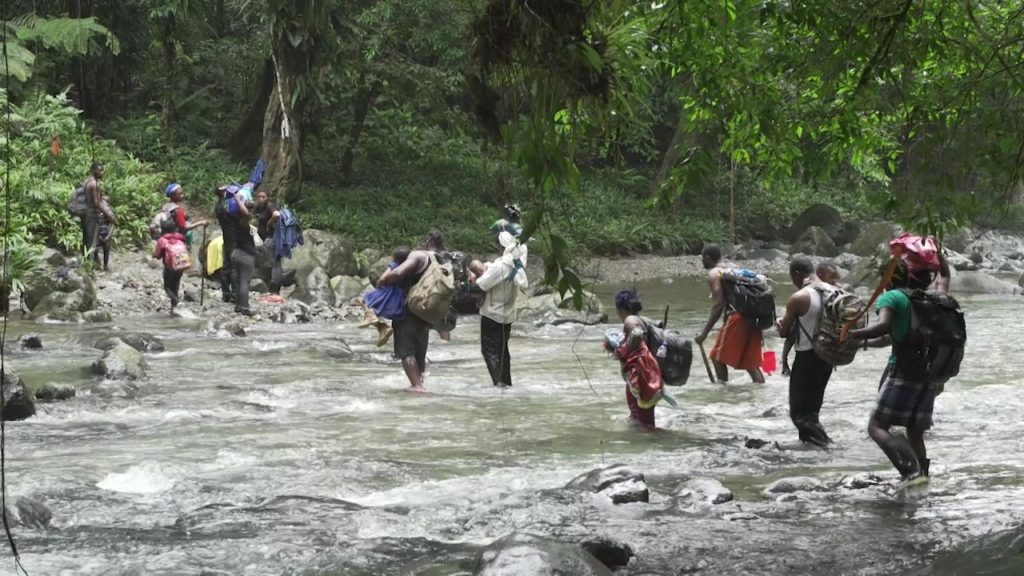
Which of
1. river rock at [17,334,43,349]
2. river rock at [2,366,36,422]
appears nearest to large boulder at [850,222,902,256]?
river rock at [17,334,43,349]

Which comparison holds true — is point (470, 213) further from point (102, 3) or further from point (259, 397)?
point (259, 397)

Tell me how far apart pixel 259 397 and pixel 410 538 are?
508 centimetres

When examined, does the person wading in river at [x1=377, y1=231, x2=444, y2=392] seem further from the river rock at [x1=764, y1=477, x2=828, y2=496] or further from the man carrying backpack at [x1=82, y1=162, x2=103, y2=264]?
the man carrying backpack at [x1=82, y1=162, x2=103, y2=264]

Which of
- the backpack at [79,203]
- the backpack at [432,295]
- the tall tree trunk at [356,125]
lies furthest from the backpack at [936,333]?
the tall tree trunk at [356,125]

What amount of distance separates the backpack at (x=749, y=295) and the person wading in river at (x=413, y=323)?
2.80 m

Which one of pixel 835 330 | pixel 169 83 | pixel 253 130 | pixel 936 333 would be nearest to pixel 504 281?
pixel 835 330

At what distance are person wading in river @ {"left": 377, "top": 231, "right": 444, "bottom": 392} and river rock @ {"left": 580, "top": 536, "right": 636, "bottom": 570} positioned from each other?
5.48 m

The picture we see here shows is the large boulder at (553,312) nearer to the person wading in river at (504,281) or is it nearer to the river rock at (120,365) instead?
the person wading in river at (504,281)

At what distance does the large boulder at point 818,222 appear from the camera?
110ft

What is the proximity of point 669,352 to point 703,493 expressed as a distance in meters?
2.35

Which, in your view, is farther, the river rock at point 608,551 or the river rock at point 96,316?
the river rock at point 96,316

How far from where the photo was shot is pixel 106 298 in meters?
18.5

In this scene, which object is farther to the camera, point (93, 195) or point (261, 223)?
point (261, 223)

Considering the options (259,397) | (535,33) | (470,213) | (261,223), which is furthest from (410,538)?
(470,213)
